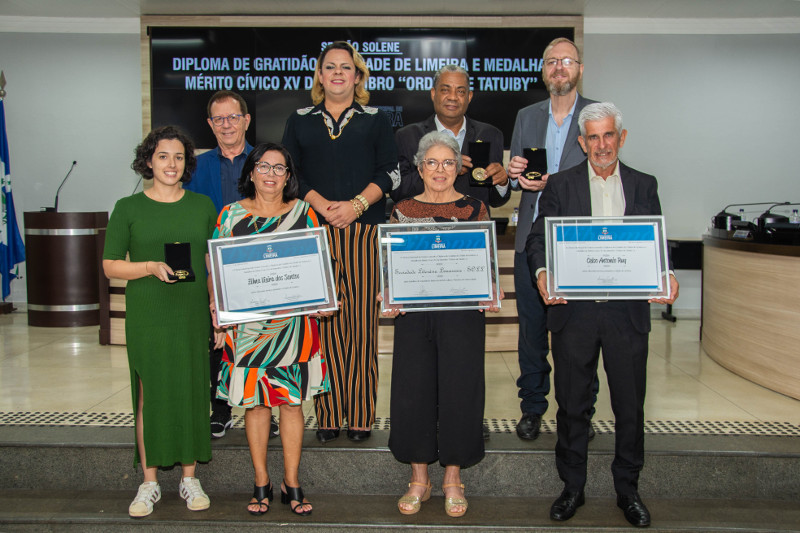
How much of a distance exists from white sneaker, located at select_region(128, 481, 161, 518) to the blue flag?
16.5 ft

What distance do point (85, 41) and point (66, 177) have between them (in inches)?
59.0

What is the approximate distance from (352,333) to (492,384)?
4.87 ft

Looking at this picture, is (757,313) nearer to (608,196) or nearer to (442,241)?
(608,196)

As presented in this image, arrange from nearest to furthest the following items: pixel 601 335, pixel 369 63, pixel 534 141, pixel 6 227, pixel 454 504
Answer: pixel 601 335 < pixel 454 504 < pixel 534 141 < pixel 369 63 < pixel 6 227

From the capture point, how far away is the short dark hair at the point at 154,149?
2508 millimetres

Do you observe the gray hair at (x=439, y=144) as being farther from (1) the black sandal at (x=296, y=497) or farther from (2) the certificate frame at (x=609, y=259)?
(1) the black sandal at (x=296, y=497)

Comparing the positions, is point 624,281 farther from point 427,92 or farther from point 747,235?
point 427,92

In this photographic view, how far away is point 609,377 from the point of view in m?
2.46

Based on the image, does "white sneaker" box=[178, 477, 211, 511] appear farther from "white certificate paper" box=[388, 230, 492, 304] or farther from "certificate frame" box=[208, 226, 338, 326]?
"white certificate paper" box=[388, 230, 492, 304]

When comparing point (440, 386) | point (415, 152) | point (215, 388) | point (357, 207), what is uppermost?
point (415, 152)

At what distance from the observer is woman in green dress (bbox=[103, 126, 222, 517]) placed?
8.08 ft

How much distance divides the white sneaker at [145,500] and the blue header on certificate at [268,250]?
100 cm

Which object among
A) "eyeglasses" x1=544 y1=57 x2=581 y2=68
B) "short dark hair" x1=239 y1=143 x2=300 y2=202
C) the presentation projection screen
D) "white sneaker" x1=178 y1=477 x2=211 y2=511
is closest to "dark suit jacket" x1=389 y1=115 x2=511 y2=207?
"eyeglasses" x1=544 y1=57 x2=581 y2=68

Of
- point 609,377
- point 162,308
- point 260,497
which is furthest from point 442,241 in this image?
point 260,497
